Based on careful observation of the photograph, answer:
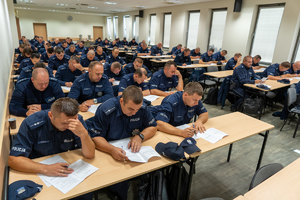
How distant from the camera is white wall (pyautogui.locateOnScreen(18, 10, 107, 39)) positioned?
15570 millimetres

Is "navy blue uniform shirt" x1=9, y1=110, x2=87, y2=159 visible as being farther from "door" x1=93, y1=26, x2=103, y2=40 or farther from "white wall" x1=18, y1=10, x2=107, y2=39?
"door" x1=93, y1=26, x2=103, y2=40

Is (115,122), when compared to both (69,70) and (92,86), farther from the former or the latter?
(69,70)

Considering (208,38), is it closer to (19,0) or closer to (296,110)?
(296,110)

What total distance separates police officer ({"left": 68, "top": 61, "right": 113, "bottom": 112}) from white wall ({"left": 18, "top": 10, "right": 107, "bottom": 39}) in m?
16.3

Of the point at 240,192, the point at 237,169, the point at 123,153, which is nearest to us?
the point at 123,153

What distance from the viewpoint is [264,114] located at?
471 cm

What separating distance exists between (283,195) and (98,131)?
1497 millimetres

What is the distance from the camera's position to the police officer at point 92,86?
2.87m

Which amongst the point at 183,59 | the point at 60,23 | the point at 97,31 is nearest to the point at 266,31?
the point at 183,59

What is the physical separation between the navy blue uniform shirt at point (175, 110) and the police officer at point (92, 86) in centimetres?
106

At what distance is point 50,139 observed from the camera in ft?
5.18

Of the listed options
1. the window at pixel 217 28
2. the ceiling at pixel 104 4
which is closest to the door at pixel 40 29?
the ceiling at pixel 104 4

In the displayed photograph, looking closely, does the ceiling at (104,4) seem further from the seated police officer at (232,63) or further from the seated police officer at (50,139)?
the seated police officer at (50,139)

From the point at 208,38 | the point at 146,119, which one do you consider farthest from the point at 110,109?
the point at 208,38
